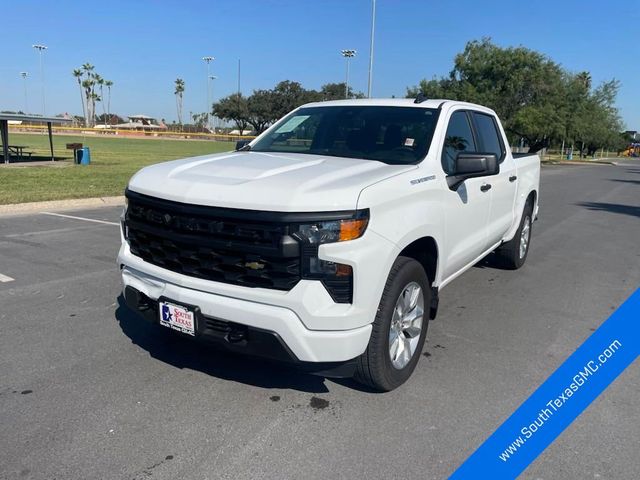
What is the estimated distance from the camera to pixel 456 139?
175 inches

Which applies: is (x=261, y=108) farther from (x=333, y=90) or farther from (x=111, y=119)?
(x=111, y=119)

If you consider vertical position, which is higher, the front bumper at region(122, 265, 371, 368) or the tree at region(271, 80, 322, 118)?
the tree at region(271, 80, 322, 118)

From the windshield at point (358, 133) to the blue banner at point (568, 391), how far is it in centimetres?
219

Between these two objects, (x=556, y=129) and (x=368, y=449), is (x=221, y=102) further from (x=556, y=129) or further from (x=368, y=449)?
(x=368, y=449)

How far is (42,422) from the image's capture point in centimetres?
302

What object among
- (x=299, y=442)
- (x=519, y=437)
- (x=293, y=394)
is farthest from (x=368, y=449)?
(x=519, y=437)

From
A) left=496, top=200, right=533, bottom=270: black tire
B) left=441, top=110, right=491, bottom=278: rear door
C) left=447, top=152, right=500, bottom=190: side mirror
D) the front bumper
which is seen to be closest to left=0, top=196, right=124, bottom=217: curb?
left=496, top=200, right=533, bottom=270: black tire

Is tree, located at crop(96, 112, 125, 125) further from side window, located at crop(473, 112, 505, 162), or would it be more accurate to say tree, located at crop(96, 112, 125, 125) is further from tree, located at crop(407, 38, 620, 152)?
side window, located at crop(473, 112, 505, 162)

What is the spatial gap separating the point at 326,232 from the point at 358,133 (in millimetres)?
1803

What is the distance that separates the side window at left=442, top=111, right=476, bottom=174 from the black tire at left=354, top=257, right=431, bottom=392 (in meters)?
1.06

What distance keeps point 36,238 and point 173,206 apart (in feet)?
19.1

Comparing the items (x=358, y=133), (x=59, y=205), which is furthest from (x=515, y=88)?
(x=358, y=133)

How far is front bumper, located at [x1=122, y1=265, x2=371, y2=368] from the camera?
282 cm

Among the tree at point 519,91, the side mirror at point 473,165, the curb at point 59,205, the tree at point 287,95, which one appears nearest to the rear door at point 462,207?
the side mirror at point 473,165
